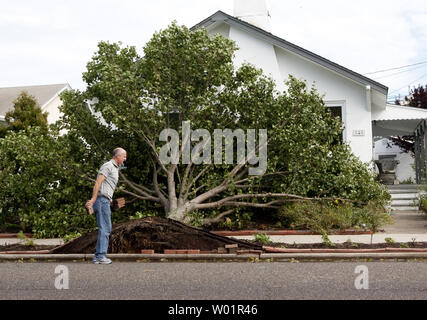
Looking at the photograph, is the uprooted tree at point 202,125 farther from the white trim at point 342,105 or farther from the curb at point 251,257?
the white trim at point 342,105

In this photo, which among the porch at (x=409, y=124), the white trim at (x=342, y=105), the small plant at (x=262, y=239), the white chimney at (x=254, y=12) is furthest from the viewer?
the white chimney at (x=254, y=12)

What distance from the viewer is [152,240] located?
938cm

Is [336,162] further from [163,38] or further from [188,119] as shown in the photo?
[163,38]

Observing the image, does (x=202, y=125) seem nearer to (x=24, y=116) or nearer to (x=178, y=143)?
(x=178, y=143)

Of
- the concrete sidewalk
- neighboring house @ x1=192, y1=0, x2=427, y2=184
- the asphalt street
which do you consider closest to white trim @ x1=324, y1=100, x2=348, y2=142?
neighboring house @ x1=192, y1=0, x2=427, y2=184

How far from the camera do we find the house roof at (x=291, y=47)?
621 inches

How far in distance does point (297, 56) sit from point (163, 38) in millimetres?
6255

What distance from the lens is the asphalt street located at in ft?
19.0

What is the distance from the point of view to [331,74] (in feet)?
54.7

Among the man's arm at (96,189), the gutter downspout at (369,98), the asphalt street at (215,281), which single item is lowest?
the asphalt street at (215,281)

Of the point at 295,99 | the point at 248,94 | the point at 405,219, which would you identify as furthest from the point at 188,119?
the point at 405,219

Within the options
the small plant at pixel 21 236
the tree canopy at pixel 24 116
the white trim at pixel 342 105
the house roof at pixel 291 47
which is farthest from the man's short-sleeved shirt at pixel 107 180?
the tree canopy at pixel 24 116

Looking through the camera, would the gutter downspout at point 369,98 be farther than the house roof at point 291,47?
Yes

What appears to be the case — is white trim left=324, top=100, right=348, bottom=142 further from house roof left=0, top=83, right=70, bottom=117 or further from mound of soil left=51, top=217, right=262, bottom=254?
house roof left=0, top=83, right=70, bottom=117
